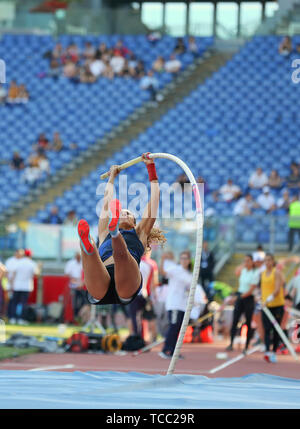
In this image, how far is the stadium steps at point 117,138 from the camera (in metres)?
21.7

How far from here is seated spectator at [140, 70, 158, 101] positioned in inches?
930

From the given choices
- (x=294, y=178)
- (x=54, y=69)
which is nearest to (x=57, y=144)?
(x=54, y=69)

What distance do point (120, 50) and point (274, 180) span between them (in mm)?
7382

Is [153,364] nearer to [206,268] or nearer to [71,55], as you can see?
[206,268]

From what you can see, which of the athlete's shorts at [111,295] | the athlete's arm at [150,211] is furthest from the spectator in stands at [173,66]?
the athlete's shorts at [111,295]

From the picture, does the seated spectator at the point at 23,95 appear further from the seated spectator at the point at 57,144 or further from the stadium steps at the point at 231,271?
the stadium steps at the point at 231,271

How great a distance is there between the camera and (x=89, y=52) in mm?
24578

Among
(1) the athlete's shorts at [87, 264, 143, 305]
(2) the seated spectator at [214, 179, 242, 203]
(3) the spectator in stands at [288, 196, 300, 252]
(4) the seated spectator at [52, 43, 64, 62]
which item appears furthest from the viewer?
(4) the seated spectator at [52, 43, 64, 62]

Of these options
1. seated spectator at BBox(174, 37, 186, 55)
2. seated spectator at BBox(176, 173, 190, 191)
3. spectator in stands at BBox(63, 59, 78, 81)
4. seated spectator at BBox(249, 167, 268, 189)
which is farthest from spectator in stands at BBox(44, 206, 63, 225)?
seated spectator at BBox(174, 37, 186, 55)

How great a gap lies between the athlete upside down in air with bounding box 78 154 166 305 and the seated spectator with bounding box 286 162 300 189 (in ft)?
38.2

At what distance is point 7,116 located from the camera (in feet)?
77.2

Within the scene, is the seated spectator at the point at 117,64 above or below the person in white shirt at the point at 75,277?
above

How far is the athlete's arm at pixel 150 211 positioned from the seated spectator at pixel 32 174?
1399 centimetres

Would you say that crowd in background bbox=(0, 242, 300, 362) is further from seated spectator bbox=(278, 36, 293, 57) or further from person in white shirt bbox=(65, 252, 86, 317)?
seated spectator bbox=(278, 36, 293, 57)
